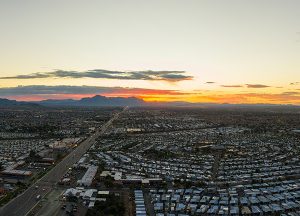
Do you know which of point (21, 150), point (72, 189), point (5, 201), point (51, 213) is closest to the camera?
point (51, 213)

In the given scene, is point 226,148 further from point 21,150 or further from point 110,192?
point 21,150

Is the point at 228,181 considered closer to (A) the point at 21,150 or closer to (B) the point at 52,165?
(B) the point at 52,165

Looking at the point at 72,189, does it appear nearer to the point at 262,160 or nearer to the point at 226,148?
the point at 262,160

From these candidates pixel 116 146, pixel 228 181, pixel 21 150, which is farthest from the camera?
pixel 116 146

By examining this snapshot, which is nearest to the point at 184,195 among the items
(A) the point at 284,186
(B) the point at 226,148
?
(A) the point at 284,186

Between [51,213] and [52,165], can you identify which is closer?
[51,213]

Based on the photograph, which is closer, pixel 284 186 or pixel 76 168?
pixel 284 186

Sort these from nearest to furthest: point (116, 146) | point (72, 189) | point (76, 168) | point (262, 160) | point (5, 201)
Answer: point (5, 201), point (72, 189), point (76, 168), point (262, 160), point (116, 146)

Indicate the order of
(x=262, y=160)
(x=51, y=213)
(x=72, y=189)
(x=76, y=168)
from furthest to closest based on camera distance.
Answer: (x=262, y=160) → (x=76, y=168) → (x=72, y=189) → (x=51, y=213)

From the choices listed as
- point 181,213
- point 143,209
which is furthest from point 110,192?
point 181,213
